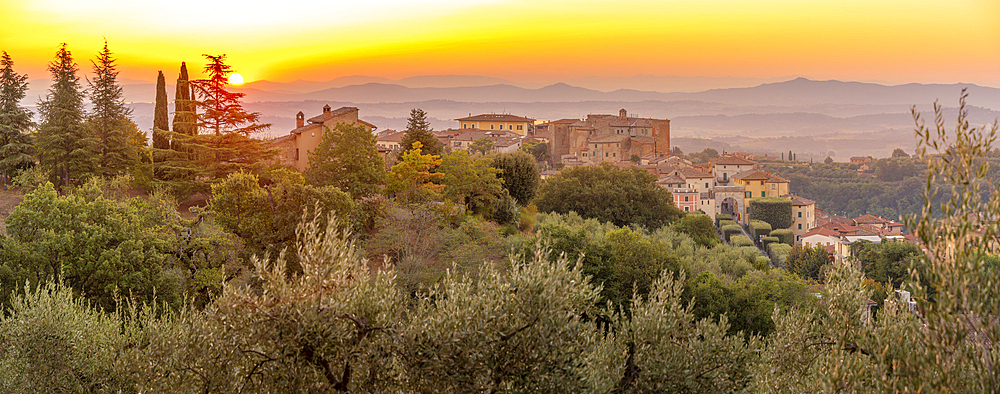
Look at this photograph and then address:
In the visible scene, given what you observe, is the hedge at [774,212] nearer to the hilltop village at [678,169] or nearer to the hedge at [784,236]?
the hilltop village at [678,169]

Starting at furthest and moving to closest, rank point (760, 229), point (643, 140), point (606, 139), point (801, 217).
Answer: point (643, 140)
point (606, 139)
point (801, 217)
point (760, 229)

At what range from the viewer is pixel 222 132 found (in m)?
35.0

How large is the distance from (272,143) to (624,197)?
90.8 ft

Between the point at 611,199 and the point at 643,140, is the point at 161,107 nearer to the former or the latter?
the point at 611,199

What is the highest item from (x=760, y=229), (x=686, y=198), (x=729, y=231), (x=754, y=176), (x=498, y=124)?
(x=498, y=124)

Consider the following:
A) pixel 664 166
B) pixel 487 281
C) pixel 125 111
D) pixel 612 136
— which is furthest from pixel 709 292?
pixel 612 136

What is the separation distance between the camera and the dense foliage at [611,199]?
50.3 metres

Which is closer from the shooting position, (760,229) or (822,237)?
(822,237)

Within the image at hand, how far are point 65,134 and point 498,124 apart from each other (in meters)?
101

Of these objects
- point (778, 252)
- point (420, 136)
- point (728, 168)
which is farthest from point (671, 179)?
point (420, 136)

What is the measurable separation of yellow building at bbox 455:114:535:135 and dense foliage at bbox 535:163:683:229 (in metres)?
77.8

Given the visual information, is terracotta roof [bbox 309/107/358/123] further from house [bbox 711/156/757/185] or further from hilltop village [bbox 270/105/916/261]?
house [bbox 711/156/757/185]

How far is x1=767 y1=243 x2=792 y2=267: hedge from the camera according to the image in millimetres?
60225

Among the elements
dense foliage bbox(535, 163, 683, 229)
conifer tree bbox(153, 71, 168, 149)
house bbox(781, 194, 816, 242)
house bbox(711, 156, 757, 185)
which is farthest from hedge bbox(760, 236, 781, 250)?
conifer tree bbox(153, 71, 168, 149)
